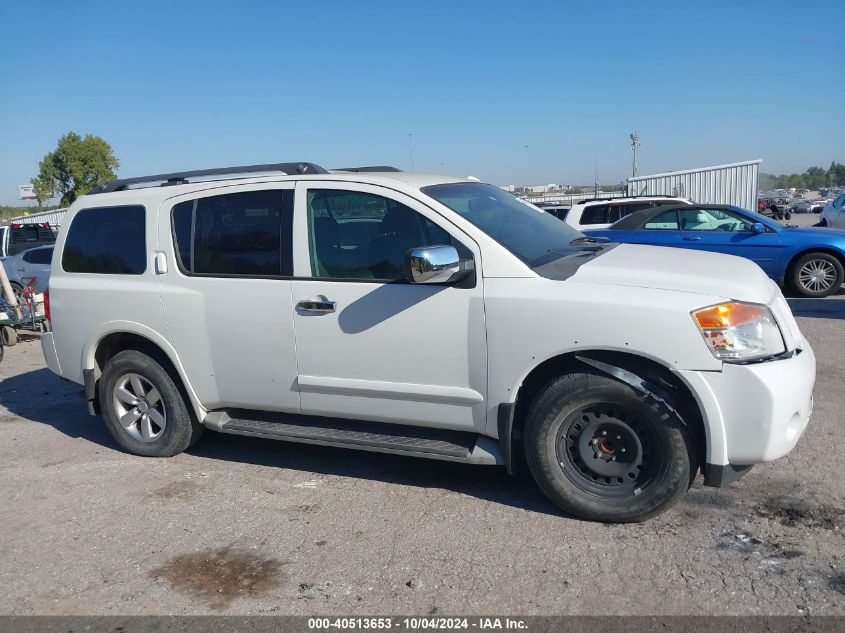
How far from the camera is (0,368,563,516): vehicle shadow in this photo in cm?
440

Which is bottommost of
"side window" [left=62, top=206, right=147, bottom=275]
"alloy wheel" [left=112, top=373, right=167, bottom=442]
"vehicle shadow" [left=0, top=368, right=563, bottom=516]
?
"vehicle shadow" [left=0, top=368, right=563, bottom=516]

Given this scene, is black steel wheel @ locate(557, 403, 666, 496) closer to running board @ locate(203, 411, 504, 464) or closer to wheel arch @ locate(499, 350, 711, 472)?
wheel arch @ locate(499, 350, 711, 472)

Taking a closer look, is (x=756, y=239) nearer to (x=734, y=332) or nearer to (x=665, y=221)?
(x=665, y=221)

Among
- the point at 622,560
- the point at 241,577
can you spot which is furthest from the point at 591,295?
the point at 241,577

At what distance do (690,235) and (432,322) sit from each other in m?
8.58

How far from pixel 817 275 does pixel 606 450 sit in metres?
8.82

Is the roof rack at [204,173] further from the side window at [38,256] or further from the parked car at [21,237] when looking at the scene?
the parked car at [21,237]

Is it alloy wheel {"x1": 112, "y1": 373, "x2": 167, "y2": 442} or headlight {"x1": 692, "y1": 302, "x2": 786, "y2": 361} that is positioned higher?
headlight {"x1": 692, "y1": 302, "x2": 786, "y2": 361}

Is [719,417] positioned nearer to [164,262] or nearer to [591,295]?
[591,295]

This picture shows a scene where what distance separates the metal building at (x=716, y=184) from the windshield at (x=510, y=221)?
75.6 ft

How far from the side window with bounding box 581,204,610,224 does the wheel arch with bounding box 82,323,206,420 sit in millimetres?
11794

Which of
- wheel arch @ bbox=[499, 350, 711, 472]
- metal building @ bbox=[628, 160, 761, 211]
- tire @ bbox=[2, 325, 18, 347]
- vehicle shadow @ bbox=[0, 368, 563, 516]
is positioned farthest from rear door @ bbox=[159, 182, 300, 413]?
metal building @ bbox=[628, 160, 761, 211]

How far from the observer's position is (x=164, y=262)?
16.2ft

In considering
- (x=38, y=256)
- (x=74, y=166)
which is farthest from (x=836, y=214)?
(x=74, y=166)
